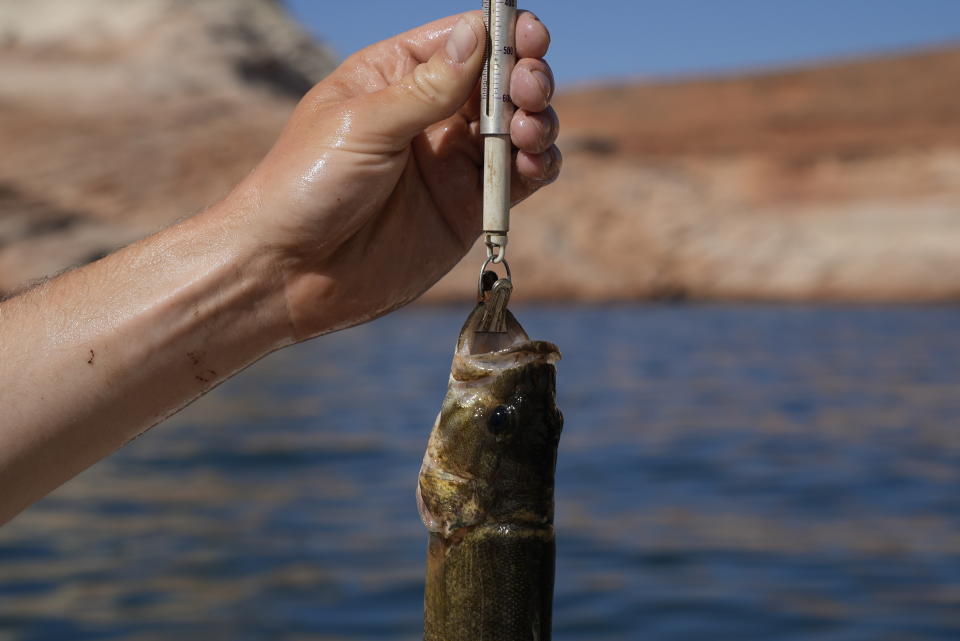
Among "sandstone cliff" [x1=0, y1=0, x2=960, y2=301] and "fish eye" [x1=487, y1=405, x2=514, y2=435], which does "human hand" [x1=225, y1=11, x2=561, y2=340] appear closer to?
"fish eye" [x1=487, y1=405, x2=514, y2=435]

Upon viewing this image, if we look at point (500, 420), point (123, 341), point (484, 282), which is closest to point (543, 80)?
point (484, 282)

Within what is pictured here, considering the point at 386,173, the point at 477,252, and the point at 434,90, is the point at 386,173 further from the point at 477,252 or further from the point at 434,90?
the point at 477,252

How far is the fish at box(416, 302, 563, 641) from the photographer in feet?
6.61

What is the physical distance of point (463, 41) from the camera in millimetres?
2287

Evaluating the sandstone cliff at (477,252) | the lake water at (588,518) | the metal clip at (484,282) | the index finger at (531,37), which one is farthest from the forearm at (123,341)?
the sandstone cliff at (477,252)

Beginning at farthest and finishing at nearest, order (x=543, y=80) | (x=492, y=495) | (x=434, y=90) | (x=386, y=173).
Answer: (x=386, y=173), (x=434, y=90), (x=543, y=80), (x=492, y=495)

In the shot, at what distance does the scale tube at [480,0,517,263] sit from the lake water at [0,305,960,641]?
420 cm

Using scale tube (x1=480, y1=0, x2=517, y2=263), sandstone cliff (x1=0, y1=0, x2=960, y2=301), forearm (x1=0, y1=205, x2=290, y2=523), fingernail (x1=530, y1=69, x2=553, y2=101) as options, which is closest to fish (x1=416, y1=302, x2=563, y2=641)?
scale tube (x1=480, y1=0, x2=517, y2=263)

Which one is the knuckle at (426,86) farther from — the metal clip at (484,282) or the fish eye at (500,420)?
the fish eye at (500,420)

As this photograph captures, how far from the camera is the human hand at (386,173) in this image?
2326 mm

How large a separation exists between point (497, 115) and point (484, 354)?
44 cm

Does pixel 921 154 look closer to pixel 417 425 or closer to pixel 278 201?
pixel 417 425

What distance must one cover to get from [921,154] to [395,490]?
25.7 meters

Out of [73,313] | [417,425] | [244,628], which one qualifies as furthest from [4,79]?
[73,313]
